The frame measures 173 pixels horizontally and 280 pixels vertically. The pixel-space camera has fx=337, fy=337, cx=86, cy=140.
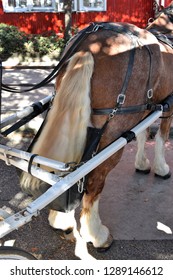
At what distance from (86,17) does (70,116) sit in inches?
401

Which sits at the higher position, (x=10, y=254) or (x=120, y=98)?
(x=120, y=98)

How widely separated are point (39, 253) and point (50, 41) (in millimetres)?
8679

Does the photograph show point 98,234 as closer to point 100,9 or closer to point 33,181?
point 33,181

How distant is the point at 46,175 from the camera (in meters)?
2.09

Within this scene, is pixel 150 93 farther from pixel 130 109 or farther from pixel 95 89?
pixel 95 89

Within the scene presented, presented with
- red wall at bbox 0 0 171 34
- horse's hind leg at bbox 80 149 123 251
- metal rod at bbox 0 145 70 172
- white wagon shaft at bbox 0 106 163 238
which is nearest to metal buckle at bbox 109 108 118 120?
white wagon shaft at bbox 0 106 163 238

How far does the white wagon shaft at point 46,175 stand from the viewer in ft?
6.01

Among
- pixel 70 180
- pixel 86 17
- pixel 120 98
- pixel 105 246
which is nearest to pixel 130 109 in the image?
pixel 120 98

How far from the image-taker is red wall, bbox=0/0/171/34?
1142 centimetres

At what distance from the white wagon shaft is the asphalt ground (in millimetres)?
468

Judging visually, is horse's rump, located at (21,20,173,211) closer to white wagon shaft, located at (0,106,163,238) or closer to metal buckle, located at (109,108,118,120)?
metal buckle, located at (109,108,118,120)

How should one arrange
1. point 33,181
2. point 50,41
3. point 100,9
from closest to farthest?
point 33,181, point 50,41, point 100,9

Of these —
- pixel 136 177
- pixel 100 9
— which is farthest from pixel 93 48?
pixel 100 9

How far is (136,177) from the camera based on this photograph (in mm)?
4023
